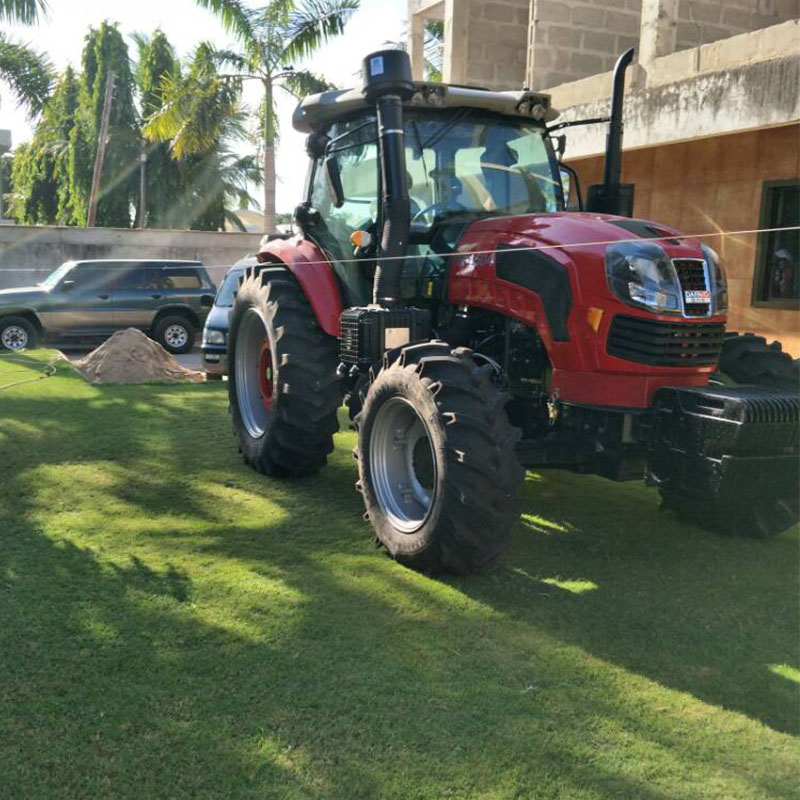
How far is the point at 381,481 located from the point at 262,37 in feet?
55.7

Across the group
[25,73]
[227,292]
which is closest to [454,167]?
[227,292]

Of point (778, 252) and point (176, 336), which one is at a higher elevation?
point (778, 252)

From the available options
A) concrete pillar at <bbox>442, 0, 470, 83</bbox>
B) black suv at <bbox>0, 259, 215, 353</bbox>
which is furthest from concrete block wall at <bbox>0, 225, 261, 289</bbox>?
concrete pillar at <bbox>442, 0, 470, 83</bbox>

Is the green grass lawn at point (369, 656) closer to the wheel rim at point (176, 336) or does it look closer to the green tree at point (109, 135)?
the wheel rim at point (176, 336)

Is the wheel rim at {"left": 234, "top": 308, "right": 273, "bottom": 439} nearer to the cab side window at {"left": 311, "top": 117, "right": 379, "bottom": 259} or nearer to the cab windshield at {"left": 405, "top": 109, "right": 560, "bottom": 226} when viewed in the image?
the cab side window at {"left": 311, "top": 117, "right": 379, "bottom": 259}

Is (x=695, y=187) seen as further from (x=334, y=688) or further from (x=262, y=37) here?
(x=262, y=37)

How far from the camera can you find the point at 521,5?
13992 mm

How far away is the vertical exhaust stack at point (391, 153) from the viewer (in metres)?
4.66

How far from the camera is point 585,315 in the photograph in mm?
4293

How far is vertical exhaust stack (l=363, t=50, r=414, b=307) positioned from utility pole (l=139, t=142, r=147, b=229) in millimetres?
29492

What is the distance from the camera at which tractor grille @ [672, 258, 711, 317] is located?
428cm

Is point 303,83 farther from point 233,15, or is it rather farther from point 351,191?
point 351,191

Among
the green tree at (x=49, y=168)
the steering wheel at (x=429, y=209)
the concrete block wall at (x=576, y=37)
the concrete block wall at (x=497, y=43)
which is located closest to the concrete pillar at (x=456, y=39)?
the concrete block wall at (x=497, y=43)

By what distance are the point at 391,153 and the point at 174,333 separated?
41.8 feet
